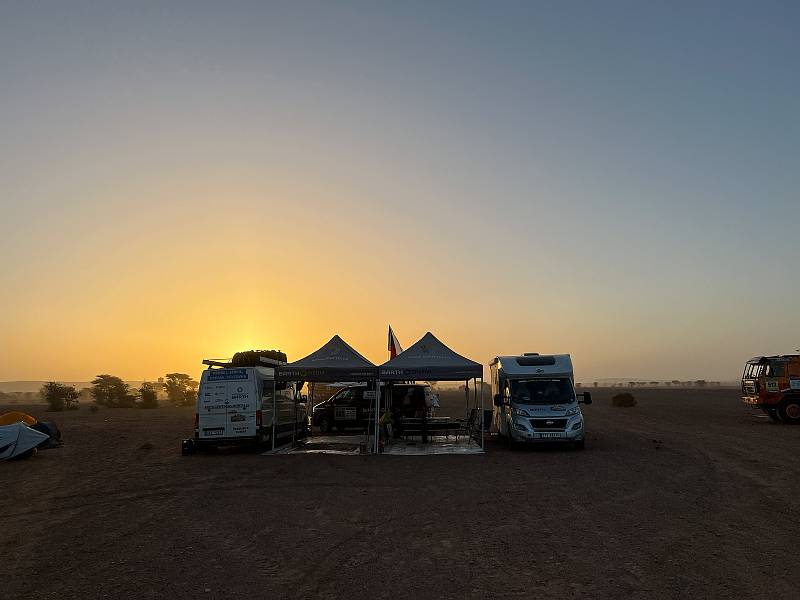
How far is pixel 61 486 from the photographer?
1373 centimetres

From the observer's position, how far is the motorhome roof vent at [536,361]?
20.3 m

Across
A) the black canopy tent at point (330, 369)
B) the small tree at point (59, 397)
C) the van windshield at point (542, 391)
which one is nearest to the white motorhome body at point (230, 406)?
the black canopy tent at point (330, 369)

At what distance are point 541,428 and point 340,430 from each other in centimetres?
1184

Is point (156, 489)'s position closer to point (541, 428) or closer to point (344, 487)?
point (344, 487)

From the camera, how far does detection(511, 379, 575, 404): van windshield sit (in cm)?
1953

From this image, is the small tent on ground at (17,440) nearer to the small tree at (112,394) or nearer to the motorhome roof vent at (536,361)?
the motorhome roof vent at (536,361)

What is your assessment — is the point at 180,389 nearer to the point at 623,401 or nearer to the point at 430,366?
the point at 623,401

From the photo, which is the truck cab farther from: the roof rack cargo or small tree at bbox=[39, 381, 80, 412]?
small tree at bbox=[39, 381, 80, 412]

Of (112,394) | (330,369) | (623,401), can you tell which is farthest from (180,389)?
(330,369)

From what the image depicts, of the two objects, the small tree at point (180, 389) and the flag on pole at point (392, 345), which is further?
the small tree at point (180, 389)

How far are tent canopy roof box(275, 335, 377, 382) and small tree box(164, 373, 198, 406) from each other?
60.5 metres

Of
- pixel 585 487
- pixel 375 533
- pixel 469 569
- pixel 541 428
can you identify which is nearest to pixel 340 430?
pixel 541 428

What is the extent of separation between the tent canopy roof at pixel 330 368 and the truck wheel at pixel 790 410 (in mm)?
20109

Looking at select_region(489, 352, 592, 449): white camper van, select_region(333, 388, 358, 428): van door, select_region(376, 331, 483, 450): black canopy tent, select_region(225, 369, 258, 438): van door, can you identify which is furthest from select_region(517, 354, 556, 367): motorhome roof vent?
select_region(333, 388, 358, 428): van door
